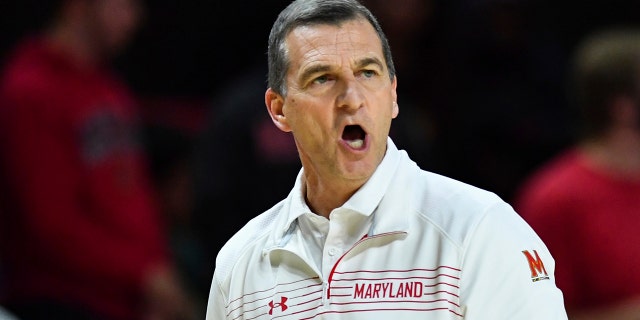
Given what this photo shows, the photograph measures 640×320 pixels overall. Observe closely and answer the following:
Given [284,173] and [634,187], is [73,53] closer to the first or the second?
[284,173]

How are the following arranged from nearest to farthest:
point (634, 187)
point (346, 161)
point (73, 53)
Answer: point (346, 161), point (634, 187), point (73, 53)

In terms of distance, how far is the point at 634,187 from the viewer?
5.50m

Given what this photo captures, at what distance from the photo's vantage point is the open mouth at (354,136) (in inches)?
117

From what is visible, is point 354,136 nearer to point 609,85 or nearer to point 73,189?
point 609,85

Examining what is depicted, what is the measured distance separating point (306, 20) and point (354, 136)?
29 centimetres

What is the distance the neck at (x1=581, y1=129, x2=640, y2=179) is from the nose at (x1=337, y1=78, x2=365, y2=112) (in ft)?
9.32

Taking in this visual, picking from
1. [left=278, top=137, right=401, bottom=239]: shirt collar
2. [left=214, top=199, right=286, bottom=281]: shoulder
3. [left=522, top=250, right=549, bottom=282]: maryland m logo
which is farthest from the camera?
[left=214, top=199, right=286, bottom=281]: shoulder

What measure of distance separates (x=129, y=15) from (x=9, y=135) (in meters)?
0.91

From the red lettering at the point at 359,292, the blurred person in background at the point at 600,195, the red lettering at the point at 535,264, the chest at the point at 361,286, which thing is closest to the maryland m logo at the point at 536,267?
the red lettering at the point at 535,264

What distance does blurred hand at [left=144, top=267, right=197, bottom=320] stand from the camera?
238 inches

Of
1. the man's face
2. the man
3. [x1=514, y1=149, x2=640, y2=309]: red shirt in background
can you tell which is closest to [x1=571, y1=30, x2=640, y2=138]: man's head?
[x1=514, y1=149, x2=640, y2=309]: red shirt in background

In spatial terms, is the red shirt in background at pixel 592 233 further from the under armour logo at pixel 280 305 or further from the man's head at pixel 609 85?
the under armour logo at pixel 280 305

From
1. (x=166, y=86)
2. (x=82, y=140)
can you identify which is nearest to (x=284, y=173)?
(x=82, y=140)

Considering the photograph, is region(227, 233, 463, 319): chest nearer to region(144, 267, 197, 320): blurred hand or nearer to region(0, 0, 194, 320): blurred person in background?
region(0, 0, 194, 320): blurred person in background
